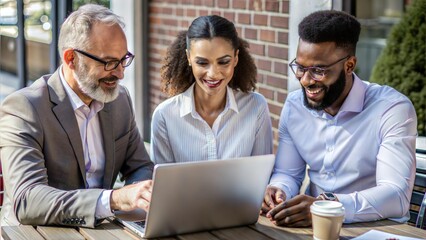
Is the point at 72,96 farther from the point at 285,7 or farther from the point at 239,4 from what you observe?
the point at 239,4

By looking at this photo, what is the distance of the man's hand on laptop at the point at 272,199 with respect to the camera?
2848 millimetres

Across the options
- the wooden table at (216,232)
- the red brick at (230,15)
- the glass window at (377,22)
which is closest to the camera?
the wooden table at (216,232)

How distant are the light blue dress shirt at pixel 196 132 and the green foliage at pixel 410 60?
7.07ft

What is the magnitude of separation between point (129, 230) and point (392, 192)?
101cm

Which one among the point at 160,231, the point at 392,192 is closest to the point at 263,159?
the point at 160,231

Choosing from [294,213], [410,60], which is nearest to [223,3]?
[410,60]

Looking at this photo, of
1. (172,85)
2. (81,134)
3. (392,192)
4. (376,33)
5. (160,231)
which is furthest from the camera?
(376,33)

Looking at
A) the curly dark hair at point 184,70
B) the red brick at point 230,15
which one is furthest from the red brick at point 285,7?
the curly dark hair at point 184,70

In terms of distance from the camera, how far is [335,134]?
3.16 meters

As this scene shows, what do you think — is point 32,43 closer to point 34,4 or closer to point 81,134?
point 34,4

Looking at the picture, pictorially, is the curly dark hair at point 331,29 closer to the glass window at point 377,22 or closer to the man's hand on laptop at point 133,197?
the man's hand on laptop at point 133,197

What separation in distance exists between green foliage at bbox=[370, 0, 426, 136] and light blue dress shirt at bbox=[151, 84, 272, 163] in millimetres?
2154

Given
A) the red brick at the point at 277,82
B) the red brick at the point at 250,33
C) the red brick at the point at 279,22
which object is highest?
the red brick at the point at 279,22

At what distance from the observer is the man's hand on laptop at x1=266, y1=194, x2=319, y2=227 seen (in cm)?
266
